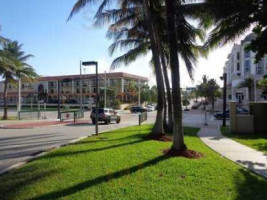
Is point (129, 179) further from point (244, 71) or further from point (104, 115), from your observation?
point (244, 71)

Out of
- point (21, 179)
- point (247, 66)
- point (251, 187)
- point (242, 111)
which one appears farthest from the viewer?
point (247, 66)

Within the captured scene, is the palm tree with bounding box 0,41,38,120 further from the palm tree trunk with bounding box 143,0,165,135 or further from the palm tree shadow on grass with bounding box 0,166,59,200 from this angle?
the palm tree shadow on grass with bounding box 0,166,59,200

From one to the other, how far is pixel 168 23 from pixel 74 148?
5400 millimetres

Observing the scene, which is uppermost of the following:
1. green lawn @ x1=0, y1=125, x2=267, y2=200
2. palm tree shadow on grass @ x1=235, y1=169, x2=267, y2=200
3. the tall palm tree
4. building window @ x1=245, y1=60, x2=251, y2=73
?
building window @ x1=245, y1=60, x2=251, y2=73

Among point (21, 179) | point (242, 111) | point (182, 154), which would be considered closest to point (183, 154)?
point (182, 154)

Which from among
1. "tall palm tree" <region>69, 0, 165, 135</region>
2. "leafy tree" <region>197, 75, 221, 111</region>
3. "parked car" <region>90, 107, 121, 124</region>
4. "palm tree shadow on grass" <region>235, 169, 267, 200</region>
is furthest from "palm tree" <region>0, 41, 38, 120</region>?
"leafy tree" <region>197, 75, 221, 111</region>

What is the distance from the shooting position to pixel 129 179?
7.65 m

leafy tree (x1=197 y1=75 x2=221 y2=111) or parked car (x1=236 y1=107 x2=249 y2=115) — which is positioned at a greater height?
leafy tree (x1=197 y1=75 x2=221 y2=111)

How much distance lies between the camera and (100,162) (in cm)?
934

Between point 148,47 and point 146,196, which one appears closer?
point 146,196

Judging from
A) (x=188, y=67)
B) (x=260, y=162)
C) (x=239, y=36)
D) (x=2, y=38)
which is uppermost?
(x=2, y=38)

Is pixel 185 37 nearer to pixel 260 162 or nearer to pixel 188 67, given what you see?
pixel 188 67

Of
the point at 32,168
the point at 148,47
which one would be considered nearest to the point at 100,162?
the point at 32,168

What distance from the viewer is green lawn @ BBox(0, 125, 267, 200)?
265 inches
